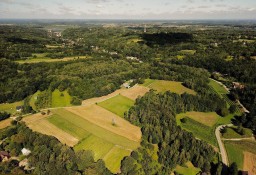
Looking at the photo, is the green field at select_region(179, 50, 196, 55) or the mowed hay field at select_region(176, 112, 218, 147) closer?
the mowed hay field at select_region(176, 112, 218, 147)

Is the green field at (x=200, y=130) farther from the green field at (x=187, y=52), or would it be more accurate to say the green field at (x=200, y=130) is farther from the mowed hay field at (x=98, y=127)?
the green field at (x=187, y=52)

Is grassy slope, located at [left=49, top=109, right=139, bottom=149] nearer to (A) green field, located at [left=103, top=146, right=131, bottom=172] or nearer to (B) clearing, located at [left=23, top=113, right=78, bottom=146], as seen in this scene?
(A) green field, located at [left=103, top=146, right=131, bottom=172]

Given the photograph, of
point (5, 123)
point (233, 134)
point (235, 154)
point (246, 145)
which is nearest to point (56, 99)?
point (5, 123)

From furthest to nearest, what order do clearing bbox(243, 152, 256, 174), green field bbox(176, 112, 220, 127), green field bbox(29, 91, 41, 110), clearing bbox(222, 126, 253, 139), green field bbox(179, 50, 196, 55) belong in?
green field bbox(179, 50, 196, 55), green field bbox(29, 91, 41, 110), green field bbox(176, 112, 220, 127), clearing bbox(222, 126, 253, 139), clearing bbox(243, 152, 256, 174)

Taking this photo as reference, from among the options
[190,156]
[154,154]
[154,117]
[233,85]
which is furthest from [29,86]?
[233,85]

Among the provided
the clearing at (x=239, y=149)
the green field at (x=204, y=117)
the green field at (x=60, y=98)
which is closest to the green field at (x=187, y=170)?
the clearing at (x=239, y=149)

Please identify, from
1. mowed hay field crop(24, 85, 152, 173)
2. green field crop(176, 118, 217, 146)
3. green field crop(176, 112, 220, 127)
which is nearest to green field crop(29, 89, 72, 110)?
mowed hay field crop(24, 85, 152, 173)
